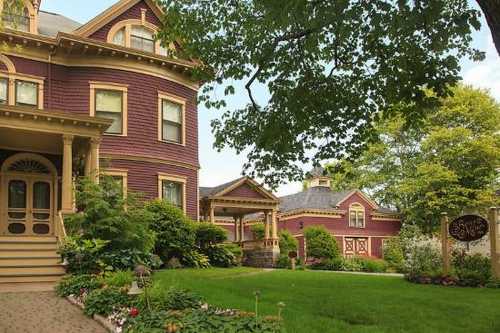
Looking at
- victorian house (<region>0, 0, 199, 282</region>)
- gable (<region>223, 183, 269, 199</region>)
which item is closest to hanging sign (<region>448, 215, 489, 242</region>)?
victorian house (<region>0, 0, 199, 282</region>)

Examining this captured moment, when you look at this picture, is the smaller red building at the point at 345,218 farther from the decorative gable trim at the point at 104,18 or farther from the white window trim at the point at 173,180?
the decorative gable trim at the point at 104,18

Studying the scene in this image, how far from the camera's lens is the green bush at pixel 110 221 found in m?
14.2

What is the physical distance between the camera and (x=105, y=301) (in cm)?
946

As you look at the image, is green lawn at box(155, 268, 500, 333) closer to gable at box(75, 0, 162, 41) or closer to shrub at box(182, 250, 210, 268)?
shrub at box(182, 250, 210, 268)

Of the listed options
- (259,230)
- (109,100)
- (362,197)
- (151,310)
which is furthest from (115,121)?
(362,197)

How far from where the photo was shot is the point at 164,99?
2252 centimetres

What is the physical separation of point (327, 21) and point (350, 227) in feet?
115

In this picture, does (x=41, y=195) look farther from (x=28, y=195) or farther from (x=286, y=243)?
(x=286, y=243)

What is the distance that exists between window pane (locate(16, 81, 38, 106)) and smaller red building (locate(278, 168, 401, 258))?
24.7 meters

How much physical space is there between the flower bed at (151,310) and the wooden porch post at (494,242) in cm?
893

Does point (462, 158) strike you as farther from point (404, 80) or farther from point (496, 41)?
point (496, 41)

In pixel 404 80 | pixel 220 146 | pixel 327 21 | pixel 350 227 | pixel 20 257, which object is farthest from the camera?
pixel 350 227

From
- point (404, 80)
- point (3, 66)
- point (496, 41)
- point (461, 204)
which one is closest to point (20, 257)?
point (3, 66)

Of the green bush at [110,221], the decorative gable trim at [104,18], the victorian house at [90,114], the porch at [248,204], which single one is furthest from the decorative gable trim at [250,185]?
the green bush at [110,221]
